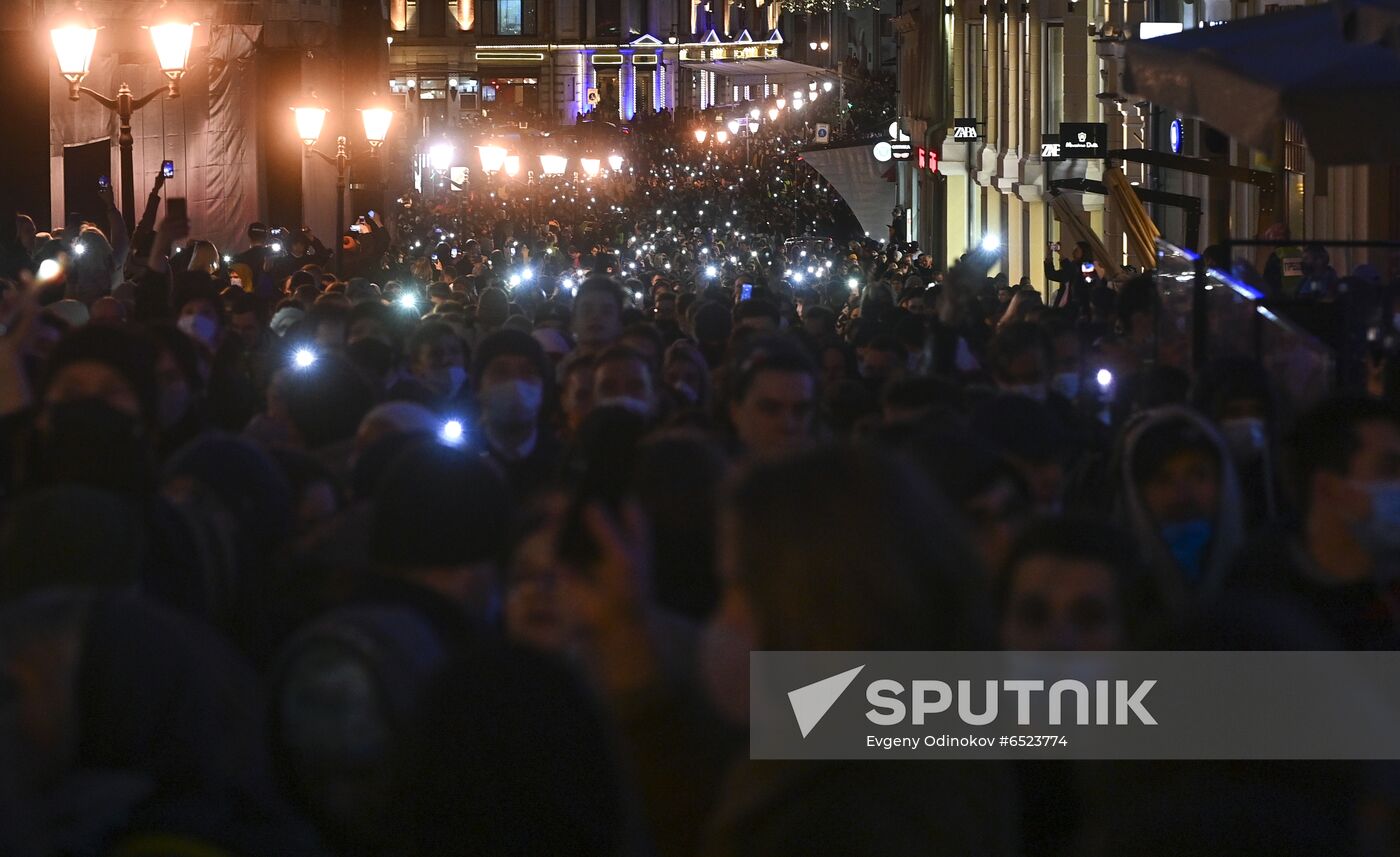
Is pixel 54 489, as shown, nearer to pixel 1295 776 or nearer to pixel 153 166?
pixel 1295 776

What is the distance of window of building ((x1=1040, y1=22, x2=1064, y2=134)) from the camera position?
3416 cm

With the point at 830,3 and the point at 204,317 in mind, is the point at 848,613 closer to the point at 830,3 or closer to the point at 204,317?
the point at 204,317

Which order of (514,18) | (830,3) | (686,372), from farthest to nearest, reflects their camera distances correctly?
(514,18), (830,3), (686,372)

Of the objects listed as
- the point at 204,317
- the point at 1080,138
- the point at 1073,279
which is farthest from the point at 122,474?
the point at 1080,138

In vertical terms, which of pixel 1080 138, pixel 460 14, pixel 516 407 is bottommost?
pixel 516 407

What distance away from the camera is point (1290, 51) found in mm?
9406

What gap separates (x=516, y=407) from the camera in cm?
795

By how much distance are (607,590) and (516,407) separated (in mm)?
3657

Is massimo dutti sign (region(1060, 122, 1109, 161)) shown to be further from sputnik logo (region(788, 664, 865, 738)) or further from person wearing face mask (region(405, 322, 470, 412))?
sputnik logo (region(788, 664, 865, 738))

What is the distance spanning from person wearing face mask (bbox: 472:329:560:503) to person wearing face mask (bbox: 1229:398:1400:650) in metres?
2.78

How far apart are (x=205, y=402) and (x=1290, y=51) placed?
4699mm

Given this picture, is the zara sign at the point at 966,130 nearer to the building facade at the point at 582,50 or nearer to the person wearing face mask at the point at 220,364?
the person wearing face mask at the point at 220,364

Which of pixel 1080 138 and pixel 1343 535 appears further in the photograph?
pixel 1080 138

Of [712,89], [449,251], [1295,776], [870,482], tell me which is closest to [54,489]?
[870,482]
